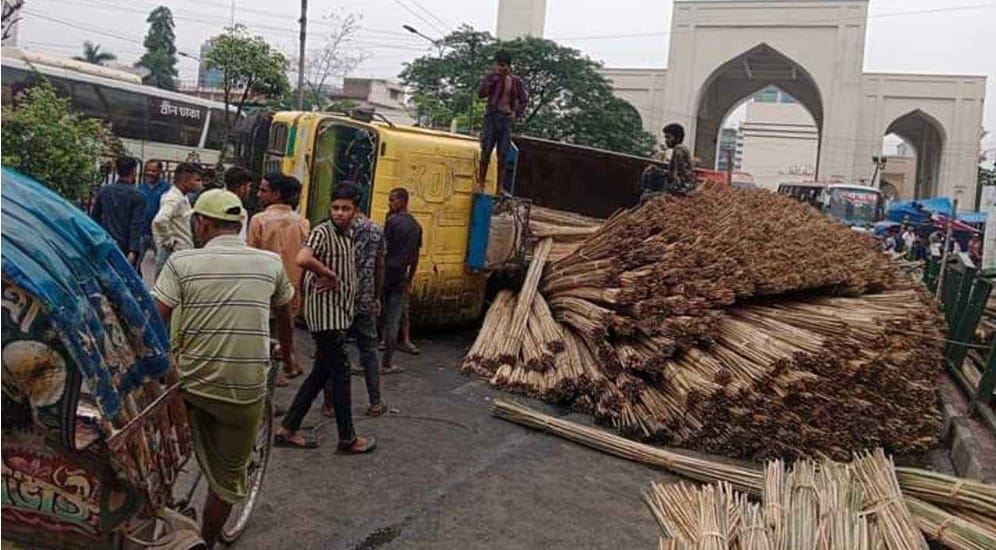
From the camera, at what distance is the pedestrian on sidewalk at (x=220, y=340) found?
3.12 meters

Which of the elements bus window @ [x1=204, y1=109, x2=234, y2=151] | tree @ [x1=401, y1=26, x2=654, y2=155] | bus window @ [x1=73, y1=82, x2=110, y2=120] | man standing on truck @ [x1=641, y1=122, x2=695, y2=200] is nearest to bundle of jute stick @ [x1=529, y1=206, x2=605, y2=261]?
man standing on truck @ [x1=641, y1=122, x2=695, y2=200]

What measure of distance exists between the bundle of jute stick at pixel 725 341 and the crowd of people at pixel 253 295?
144 centimetres

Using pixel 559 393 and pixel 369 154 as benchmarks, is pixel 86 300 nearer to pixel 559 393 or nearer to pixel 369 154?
pixel 559 393

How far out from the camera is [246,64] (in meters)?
23.2

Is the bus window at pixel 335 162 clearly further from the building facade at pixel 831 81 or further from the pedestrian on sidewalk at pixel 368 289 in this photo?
the building facade at pixel 831 81

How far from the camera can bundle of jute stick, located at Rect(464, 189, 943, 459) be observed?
554 centimetres

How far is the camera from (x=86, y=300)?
87.0 inches

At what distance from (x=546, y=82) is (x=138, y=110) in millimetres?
19689

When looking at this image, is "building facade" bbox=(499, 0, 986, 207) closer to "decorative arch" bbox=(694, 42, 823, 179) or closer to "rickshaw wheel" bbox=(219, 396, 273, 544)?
"decorative arch" bbox=(694, 42, 823, 179)

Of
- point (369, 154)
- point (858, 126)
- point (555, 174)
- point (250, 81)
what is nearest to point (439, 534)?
point (369, 154)

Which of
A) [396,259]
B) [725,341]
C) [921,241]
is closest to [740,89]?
[921,241]

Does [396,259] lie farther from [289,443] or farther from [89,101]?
[89,101]

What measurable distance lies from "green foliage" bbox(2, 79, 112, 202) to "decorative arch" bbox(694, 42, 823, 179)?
34.9 m

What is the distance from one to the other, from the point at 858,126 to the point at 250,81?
98.7ft
